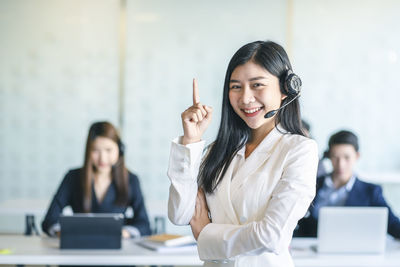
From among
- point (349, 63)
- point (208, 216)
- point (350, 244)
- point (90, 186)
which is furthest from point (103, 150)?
point (349, 63)

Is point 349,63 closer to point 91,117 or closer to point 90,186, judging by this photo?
point 91,117

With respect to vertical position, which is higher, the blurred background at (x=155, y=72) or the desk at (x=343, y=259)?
the blurred background at (x=155, y=72)

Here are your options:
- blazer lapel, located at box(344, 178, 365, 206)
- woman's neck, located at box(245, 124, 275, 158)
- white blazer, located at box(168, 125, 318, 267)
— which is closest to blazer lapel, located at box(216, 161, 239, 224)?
white blazer, located at box(168, 125, 318, 267)

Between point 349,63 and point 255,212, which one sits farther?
point 349,63

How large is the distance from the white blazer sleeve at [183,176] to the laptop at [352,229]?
46.7 inches

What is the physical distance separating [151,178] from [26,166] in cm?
128

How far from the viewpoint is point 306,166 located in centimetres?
160

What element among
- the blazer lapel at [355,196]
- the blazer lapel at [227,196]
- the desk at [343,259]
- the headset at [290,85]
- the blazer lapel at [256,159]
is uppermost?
the headset at [290,85]

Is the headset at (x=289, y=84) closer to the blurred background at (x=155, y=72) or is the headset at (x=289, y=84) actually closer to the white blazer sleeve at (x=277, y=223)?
the white blazer sleeve at (x=277, y=223)

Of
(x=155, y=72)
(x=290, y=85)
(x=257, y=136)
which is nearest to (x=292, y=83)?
(x=290, y=85)

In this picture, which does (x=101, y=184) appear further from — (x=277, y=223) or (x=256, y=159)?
(x=277, y=223)

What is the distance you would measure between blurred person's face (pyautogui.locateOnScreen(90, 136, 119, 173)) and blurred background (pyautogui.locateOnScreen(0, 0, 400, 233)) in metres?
2.20

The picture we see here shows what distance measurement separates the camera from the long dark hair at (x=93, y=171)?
3455 mm

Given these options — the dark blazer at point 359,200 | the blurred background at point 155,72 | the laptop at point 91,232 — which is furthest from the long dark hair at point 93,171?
the blurred background at point 155,72
